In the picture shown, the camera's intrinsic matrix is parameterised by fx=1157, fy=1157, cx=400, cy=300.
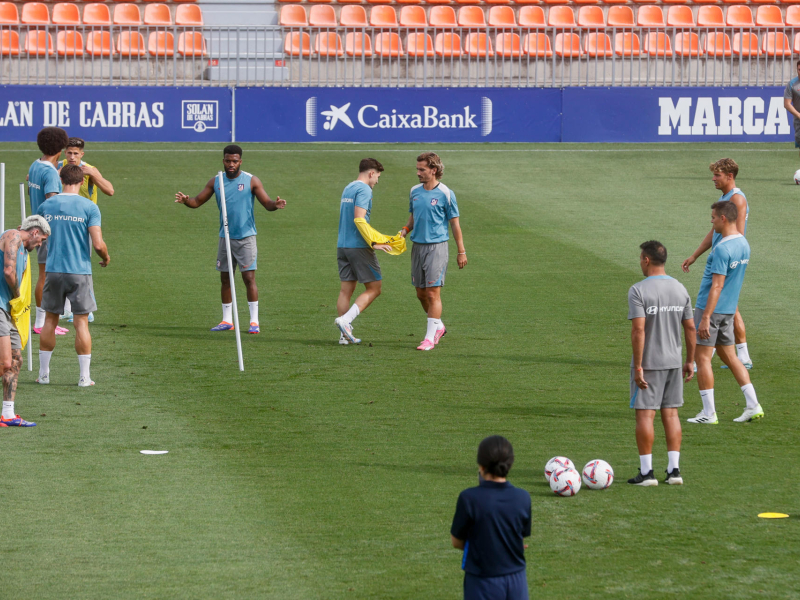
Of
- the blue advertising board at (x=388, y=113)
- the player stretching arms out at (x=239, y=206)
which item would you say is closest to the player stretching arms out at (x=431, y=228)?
the player stretching arms out at (x=239, y=206)

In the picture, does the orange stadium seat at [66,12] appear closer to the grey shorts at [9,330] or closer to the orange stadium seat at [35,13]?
the orange stadium seat at [35,13]

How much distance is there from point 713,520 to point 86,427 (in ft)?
17.4

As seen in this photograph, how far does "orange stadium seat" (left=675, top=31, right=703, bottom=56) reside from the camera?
2955 cm

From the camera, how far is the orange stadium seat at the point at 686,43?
96.9 ft

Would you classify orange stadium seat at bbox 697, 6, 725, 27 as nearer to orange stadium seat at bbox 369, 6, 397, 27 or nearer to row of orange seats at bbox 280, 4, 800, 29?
row of orange seats at bbox 280, 4, 800, 29

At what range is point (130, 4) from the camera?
31.0 meters

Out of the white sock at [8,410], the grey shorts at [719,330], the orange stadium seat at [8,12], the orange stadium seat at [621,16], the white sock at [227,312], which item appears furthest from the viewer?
the orange stadium seat at [621,16]

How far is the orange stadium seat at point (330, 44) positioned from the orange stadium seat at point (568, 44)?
5535mm

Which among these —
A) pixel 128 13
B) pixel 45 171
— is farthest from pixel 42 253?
pixel 128 13

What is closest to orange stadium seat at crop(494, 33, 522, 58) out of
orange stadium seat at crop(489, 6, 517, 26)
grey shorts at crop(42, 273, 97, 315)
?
orange stadium seat at crop(489, 6, 517, 26)

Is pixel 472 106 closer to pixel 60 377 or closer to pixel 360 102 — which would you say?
pixel 360 102

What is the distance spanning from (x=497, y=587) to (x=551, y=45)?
25.9m

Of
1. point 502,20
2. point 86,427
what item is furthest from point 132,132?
point 86,427

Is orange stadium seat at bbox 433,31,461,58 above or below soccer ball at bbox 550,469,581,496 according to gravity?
above
